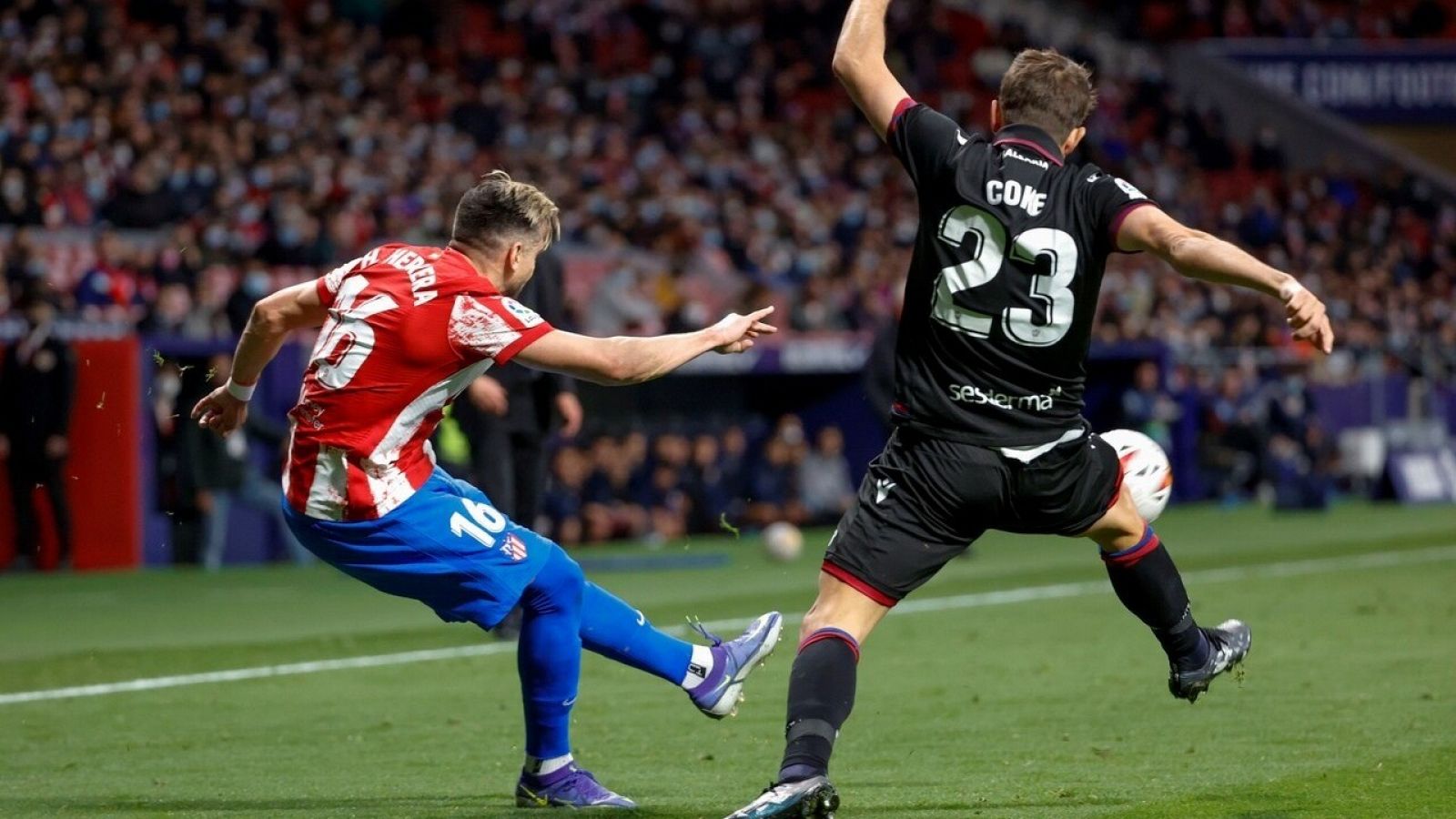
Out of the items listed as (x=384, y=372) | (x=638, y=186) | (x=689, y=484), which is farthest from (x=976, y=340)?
(x=638, y=186)

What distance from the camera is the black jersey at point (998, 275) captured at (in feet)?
18.3

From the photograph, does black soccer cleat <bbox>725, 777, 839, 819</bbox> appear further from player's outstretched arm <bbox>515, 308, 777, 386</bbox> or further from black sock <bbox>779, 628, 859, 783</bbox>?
player's outstretched arm <bbox>515, 308, 777, 386</bbox>

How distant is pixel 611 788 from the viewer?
6.55 metres

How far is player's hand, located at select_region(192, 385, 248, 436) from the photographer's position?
637cm

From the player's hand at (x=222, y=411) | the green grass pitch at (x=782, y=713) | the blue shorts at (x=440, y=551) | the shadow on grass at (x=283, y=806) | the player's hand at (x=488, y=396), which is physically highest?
the player's hand at (x=222, y=411)

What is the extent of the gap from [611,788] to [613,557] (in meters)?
9.85

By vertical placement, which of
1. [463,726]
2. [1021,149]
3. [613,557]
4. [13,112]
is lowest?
[613,557]

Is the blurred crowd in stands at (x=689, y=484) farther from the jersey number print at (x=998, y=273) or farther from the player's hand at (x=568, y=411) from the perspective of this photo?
the jersey number print at (x=998, y=273)

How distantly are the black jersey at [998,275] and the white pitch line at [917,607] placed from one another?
17.2 ft

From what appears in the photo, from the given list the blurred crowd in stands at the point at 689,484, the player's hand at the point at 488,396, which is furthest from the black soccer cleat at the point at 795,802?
the blurred crowd in stands at the point at 689,484

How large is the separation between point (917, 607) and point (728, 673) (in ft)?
21.5

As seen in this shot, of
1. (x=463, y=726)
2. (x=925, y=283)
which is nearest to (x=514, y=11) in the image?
(x=463, y=726)

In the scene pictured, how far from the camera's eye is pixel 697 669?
20.4 ft

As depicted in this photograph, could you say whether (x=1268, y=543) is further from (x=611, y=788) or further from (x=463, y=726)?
(x=611, y=788)
